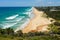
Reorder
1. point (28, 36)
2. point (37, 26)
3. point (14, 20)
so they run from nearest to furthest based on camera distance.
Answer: point (28, 36) → point (37, 26) → point (14, 20)

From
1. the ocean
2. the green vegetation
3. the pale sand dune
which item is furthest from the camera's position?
the ocean

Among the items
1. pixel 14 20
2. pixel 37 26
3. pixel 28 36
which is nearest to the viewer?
pixel 28 36

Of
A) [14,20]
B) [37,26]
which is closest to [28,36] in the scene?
[37,26]

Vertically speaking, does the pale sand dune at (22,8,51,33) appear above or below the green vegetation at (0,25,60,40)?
above

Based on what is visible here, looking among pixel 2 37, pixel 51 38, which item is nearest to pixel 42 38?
pixel 51 38

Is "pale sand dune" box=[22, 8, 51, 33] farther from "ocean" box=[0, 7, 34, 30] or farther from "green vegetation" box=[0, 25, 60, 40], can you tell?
"green vegetation" box=[0, 25, 60, 40]

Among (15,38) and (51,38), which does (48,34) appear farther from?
(15,38)

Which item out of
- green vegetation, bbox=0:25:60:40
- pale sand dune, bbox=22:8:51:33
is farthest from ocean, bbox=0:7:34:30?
green vegetation, bbox=0:25:60:40

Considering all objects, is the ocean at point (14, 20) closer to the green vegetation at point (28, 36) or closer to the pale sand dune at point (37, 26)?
the pale sand dune at point (37, 26)

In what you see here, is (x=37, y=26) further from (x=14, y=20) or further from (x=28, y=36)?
A: (x=14, y=20)

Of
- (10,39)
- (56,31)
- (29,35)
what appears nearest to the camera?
(10,39)

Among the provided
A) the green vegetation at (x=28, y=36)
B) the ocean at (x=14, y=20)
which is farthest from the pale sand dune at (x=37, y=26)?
the green vegetation at (x=28, y=36)
